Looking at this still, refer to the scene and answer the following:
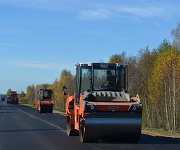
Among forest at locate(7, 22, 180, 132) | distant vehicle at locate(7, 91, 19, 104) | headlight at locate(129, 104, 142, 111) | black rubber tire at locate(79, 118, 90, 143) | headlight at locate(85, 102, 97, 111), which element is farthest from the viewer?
distant vehicle at locate(7, 91, 19, 104)

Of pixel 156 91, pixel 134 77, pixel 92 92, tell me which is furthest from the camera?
pixel 134 77

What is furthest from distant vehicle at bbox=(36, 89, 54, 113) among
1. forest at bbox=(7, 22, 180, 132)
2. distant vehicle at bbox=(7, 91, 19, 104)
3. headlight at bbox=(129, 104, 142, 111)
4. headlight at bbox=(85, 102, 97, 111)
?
distant vehicle at bbox=(7, 91, 19, 104)

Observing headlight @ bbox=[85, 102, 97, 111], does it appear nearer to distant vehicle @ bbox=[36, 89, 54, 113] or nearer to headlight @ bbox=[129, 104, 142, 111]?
headlight @ bbox=[129, 104, 142, 111]

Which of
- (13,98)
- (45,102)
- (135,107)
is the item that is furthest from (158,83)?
(13,98)

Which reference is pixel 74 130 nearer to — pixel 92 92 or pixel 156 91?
pixel 92 92

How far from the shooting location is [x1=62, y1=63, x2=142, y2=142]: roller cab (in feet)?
48.0

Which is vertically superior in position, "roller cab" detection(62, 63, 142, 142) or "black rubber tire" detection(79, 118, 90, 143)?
"roller cab" detection(62, 63, 142, 142)

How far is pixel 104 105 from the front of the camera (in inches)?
579

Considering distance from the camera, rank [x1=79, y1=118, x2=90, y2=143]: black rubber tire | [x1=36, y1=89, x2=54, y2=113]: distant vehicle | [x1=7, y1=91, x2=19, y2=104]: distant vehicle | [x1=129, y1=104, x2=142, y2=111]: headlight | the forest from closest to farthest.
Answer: [x1=129, y1=104, x2=142, y2=111]: headlight
[x1=79, y1=118, x2=90, y2=143]: black rubber tire
the forest
[x1=36, y1=89, x2=54, y2=113]: distant vehicle
[x1=7, y1=91, x2=19, y2=104]: distant vehicle

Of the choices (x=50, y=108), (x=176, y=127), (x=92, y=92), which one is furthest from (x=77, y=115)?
(x=50, y=108)

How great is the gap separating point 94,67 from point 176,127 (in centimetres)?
2192

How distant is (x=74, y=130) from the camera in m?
18.3

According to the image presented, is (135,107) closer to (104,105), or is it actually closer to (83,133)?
(104,105)

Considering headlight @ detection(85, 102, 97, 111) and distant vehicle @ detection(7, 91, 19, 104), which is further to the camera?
distant vehicle @ detection(7, 91, 19, 104)
